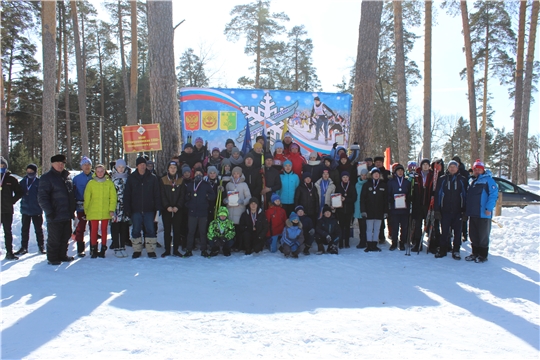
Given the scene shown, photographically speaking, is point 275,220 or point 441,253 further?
point 275,220

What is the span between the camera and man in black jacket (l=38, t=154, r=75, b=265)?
604 centimetres

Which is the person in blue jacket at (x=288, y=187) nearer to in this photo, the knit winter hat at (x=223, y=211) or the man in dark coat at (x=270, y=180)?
the man in dark coat at (x=270, y=180)

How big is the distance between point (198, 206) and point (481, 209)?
5.20m

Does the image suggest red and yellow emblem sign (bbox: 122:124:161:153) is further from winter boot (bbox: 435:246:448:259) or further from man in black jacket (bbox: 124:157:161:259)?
winter boot (bbox: 435:246:448:259)

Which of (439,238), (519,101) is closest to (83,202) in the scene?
(439,238)

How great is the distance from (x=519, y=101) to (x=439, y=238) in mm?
15428

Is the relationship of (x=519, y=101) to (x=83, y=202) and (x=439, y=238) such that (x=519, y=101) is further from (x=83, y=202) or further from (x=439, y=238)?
(x=83, y=202)

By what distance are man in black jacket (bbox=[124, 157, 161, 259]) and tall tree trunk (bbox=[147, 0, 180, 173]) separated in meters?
2.20

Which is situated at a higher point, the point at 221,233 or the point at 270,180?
the point at 270,180

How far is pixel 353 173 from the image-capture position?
323 inches

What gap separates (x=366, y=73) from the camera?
9578 millimetres

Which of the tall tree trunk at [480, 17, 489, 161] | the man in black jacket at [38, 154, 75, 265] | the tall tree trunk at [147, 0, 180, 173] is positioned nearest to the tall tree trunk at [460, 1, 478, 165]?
the tall tree trunk at [480, 17, 489, 161]

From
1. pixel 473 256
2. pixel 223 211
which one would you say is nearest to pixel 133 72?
pixel 223 211

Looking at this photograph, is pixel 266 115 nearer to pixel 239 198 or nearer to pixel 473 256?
pixel 239 198
